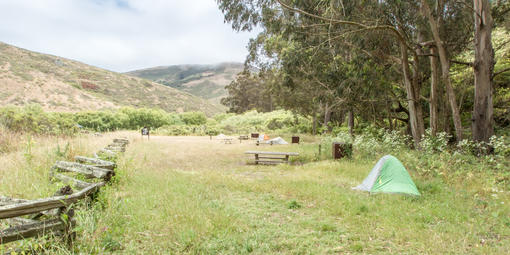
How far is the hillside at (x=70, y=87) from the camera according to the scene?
45250mm

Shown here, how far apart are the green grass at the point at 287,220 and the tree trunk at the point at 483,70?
12.8 feet

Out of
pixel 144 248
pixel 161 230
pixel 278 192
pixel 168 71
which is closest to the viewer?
pixel 144 248

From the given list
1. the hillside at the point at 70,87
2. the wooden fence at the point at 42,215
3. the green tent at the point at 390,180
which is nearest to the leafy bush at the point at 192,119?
the hillside at the point at 70,87

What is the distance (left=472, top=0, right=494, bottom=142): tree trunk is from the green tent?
4968 millimetres

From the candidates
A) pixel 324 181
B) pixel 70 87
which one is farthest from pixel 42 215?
pixel 70 87

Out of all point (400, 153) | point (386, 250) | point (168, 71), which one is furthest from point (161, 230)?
point (168, 71)

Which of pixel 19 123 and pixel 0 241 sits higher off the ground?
pixel 19 123

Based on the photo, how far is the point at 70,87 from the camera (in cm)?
5375

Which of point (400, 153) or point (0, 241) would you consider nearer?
point (0, 241)

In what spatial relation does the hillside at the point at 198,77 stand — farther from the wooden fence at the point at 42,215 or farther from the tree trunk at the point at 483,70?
the wooden fence at the point at 42,215

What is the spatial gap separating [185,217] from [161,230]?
433 millimetres

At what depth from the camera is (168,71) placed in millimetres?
166250

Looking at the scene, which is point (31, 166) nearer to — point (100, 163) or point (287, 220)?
point (100, 163)

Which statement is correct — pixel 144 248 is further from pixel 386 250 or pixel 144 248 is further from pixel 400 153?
pixel 400 153
